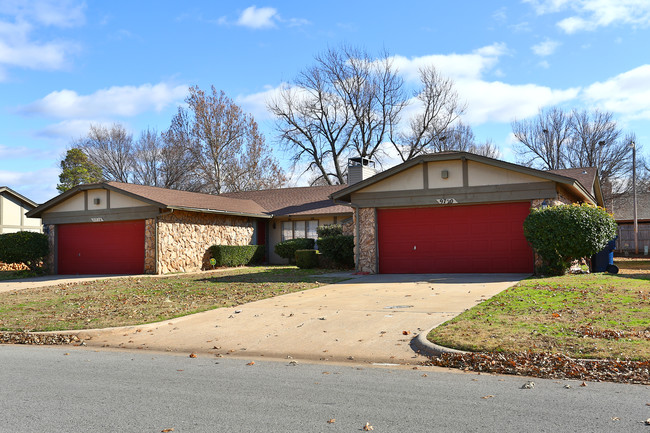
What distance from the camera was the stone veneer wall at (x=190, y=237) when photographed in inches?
907

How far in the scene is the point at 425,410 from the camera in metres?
5.13

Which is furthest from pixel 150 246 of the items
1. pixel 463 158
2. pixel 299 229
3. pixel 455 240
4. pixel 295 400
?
pixel 295 400

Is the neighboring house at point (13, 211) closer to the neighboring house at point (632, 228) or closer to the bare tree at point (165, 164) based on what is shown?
the bare tree at point (165, 164)

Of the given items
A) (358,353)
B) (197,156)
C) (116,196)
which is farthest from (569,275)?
(197,156)

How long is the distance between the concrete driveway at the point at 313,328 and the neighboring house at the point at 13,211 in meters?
26.1

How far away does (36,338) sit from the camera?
31.2 feet

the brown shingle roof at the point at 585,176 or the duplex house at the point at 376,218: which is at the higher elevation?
the brown shingle roof at the point at 585,176

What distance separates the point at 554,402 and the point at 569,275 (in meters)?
12.4

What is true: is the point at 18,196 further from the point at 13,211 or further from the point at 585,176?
the point at 585,176

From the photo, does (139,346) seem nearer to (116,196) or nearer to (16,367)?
(16,367)

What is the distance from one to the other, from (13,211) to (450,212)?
88.7 feet

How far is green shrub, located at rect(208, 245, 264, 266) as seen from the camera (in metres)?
25.4

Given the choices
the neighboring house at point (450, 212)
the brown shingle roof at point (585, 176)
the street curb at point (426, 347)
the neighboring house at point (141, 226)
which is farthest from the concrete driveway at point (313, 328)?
the brown shingle roof at point (585, 176)

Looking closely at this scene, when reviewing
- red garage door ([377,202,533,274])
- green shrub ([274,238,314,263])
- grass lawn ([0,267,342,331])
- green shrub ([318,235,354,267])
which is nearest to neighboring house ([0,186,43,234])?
green shrub ([274,238,314,263])
